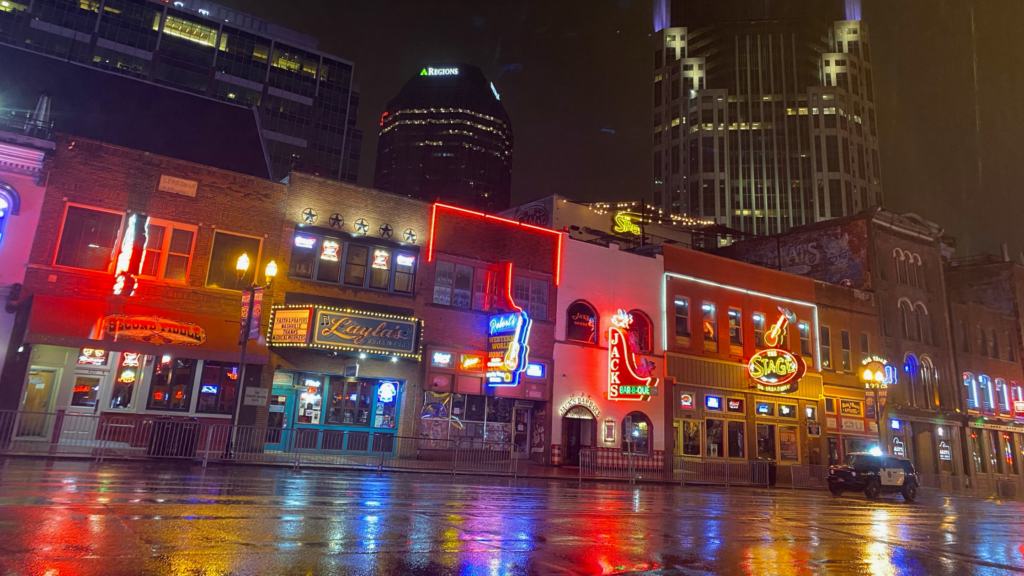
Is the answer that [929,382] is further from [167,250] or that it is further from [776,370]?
[167,250]

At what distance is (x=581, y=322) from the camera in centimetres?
3117

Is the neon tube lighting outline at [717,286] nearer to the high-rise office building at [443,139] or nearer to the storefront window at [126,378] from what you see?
the storefront window at [126,378]

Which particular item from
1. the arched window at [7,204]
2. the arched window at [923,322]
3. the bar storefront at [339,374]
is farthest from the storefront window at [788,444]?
the arched window at [7,204]

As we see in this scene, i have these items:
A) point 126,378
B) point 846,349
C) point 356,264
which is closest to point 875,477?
point 846,349

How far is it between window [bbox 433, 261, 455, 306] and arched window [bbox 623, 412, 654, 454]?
10.5 meters

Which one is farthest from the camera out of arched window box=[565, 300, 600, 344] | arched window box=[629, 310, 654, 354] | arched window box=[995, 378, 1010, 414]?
arched window box=[995, 378, 1010, 414]

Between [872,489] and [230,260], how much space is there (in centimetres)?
2547

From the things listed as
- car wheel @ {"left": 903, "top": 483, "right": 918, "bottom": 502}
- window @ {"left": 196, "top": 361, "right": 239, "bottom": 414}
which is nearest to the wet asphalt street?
window @ {"left": 196, "top": 361, "right": 239, "bottom": 414}

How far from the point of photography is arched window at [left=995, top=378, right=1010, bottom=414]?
47906 mm

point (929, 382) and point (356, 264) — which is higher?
point (356, 264)

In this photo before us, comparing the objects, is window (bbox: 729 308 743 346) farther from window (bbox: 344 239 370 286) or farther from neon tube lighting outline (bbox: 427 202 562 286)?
window (bbox: 344 239 370 286)

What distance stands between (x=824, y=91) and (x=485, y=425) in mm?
137625

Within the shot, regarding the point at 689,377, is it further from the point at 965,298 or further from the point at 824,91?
the point at 824,91

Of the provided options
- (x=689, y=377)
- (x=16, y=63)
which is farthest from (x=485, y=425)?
(x=16, y=63)
